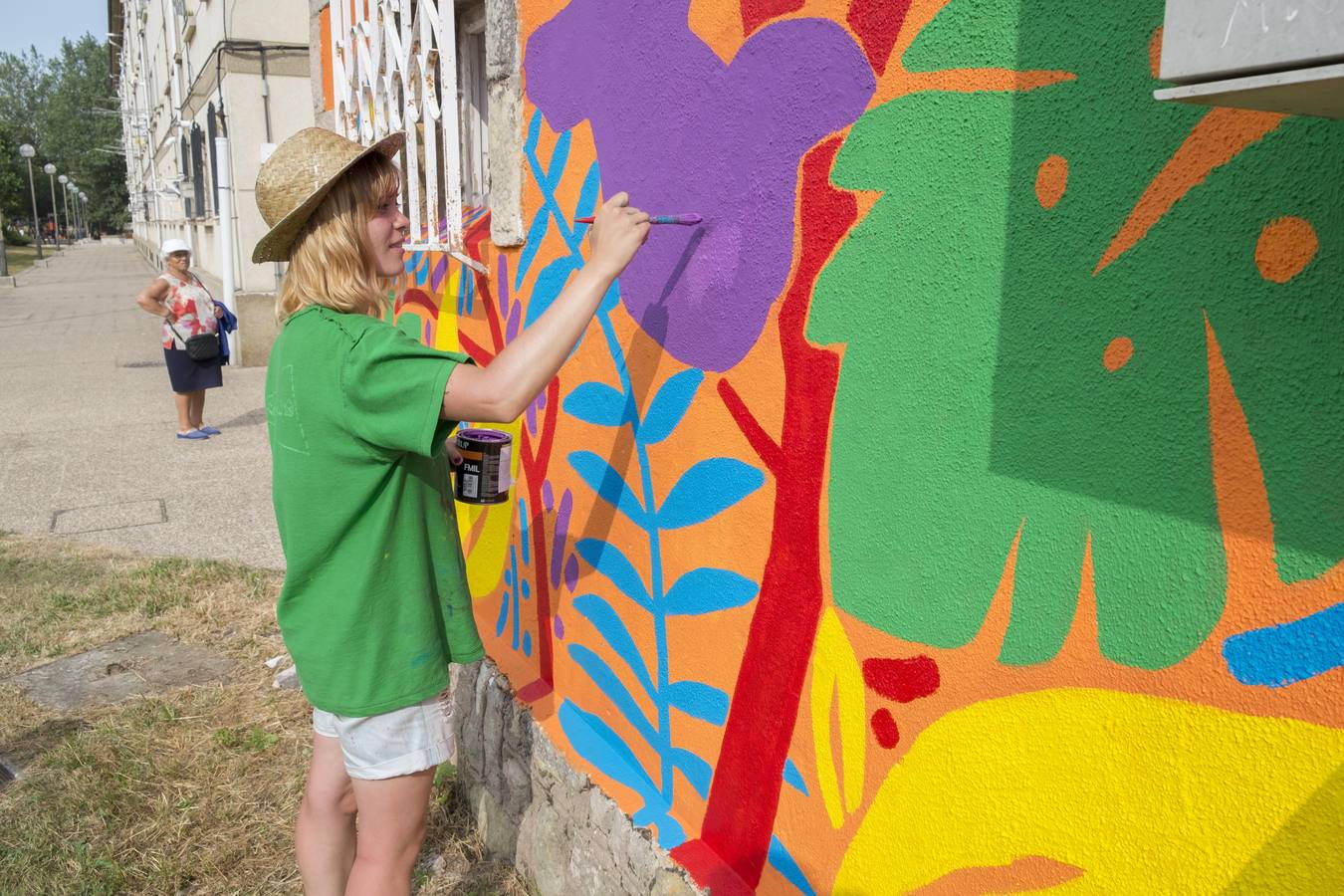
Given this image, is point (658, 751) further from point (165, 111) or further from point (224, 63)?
point (165, 111)

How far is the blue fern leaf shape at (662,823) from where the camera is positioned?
2.25m

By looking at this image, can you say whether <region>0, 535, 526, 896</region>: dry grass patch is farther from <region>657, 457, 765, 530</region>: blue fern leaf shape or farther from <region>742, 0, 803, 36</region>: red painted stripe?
<region>742, 0, 803, 36</region>: red painted stripe

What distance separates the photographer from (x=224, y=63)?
11141mm

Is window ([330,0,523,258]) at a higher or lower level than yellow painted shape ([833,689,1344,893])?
higher

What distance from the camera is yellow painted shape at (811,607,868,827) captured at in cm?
175

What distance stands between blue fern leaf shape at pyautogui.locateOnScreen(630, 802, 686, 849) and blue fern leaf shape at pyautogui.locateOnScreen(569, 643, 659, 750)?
0.15 meters

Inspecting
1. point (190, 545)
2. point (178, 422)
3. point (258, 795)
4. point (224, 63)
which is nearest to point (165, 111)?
point (224, 63)

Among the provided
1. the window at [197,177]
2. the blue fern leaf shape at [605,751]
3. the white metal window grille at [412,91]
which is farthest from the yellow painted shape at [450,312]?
the window at [197,177]

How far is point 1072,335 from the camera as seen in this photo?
132 cm

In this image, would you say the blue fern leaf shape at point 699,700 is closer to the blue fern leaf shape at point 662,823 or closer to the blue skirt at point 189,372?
the blue fern leaf shape at point 662,823

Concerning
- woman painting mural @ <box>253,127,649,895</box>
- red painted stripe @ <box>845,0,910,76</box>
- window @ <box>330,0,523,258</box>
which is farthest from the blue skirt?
red painted stripe @ <box>845,0,910,76</box>

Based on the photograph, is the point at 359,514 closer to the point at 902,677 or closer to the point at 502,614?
the point at 902,677

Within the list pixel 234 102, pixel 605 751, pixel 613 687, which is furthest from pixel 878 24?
pixel 234 102

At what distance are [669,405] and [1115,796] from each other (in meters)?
1.27
